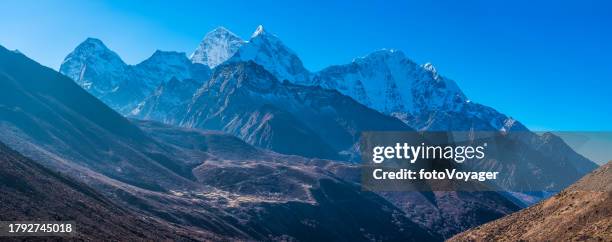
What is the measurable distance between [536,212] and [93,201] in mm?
102783

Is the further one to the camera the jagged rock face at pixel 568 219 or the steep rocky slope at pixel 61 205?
the steep rocky slope at pixel 61 205

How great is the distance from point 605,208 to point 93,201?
114 meters

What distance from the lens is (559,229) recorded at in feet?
343

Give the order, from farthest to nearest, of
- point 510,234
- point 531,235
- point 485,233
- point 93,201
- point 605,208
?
point 93,201, point 485,233, point 510,234, point 531,235, point 605,208

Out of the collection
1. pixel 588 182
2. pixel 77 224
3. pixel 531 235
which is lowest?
pixel 77 224

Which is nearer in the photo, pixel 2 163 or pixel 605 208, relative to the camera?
pixel 605 208

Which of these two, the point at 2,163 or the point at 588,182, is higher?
the point at 588,182

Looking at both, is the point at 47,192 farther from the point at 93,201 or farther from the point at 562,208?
the point at 562,208

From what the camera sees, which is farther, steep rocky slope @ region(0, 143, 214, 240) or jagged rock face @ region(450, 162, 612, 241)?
steep rocky slope @ region(0, 143, 214, 240)

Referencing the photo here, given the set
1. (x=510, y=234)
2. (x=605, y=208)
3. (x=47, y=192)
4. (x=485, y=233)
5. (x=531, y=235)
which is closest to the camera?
(x=605, y=208)

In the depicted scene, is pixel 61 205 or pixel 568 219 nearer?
pixel 568 219

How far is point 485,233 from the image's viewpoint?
126000mm

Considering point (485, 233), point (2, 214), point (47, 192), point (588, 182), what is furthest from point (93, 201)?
point (588, 182)

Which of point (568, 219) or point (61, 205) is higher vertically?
point (568, 219)
